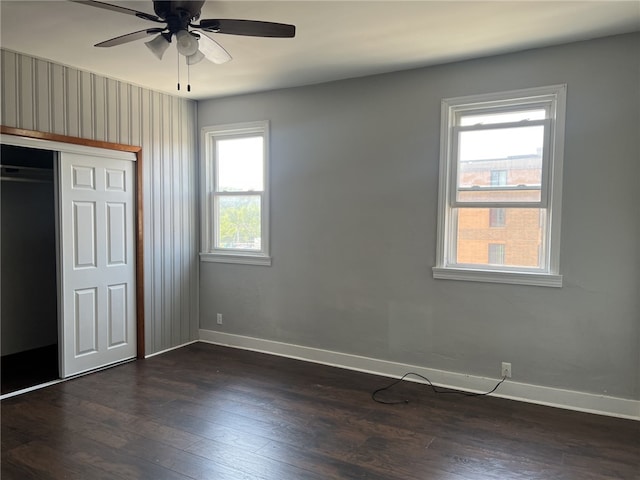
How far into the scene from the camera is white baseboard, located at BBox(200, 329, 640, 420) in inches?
123

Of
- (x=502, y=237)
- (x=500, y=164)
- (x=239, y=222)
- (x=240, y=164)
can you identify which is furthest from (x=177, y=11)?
(x=502, y=237)

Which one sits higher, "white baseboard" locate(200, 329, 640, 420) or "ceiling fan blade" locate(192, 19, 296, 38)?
"ceiling fan blade" locate(192, 19, 296, 38)

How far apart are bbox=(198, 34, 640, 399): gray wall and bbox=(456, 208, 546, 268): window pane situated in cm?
20

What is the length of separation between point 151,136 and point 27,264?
1873 mm

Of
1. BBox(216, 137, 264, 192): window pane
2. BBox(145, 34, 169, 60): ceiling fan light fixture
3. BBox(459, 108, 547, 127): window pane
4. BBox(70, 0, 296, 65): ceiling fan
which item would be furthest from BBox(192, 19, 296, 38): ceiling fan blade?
BBox(216, 137, 264, 192): window pane

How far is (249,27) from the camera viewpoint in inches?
90.8

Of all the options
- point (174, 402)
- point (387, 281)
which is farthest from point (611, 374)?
point (174, 402)

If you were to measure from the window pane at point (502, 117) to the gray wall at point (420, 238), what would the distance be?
7.8 inches

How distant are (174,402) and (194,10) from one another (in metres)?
2.72

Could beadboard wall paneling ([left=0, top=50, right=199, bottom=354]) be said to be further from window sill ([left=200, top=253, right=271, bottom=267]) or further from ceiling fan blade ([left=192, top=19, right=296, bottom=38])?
ceiling fan blade ([left=192, top=19, right=296, bottom=38])

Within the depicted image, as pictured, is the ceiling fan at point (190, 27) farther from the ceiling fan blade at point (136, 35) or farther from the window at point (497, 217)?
the window at point (497, 217)

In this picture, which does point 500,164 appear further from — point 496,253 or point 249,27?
point 249,27

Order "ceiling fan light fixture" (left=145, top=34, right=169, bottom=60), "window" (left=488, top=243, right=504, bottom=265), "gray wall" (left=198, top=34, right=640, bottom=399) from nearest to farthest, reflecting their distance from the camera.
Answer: "ceiling fan light fixture" (left=145, top=34, right=169, bottom=60), "gray wall" (left=198, top=34, right=640, bottom=399), "window" (left=488, top=243, right=504, bottom=265)

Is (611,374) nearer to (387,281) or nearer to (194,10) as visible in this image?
(387,281)
